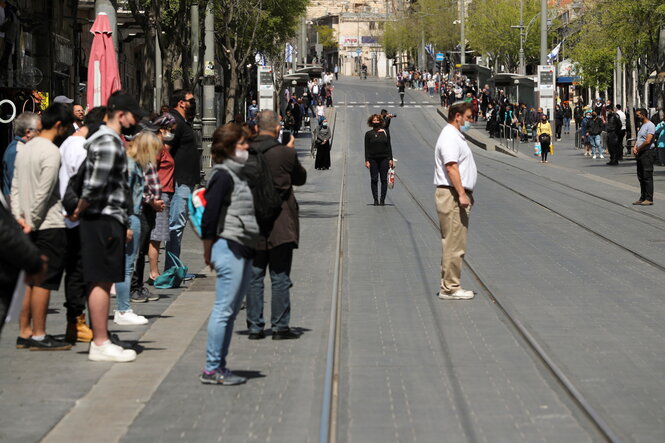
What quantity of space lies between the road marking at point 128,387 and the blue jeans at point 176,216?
6.70 ft

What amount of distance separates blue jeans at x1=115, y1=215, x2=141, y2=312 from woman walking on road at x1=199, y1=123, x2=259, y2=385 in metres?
2.68

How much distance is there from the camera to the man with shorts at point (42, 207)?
31.6 ft

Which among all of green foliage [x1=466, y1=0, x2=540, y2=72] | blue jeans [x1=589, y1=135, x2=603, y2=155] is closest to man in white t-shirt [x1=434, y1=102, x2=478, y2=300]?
blue jeans [x1=589, y1=135, x2=603, y2=155]

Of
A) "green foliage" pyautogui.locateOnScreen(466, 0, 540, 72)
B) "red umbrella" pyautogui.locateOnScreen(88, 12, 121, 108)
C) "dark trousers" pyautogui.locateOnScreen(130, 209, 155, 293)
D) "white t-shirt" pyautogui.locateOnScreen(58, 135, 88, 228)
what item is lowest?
"dark trousers" pyautogui.locateOnScreen(130, 209, 155, 293)

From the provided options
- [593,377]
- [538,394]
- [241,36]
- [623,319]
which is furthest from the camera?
[241,36]

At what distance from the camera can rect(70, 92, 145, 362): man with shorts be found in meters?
9.03

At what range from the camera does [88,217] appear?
29.9 ft

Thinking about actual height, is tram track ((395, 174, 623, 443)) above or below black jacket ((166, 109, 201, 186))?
below

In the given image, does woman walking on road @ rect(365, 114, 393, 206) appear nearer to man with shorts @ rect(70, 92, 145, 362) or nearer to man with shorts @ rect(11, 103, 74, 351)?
man with shorts @ rect(11, 103, 74, 351)

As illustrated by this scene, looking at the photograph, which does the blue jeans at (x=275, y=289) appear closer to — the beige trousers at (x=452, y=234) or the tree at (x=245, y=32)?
the beige trousers at (x=452, y=234)

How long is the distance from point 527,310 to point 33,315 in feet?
13.8

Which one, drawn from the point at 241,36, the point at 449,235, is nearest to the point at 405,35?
the point at 241,36

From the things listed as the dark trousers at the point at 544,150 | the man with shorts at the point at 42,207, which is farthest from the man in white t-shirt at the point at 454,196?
the dark trousers at the point at 544,150

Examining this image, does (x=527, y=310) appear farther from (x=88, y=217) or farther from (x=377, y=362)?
(x=88, y=217)
